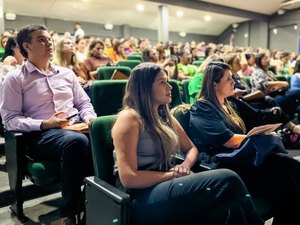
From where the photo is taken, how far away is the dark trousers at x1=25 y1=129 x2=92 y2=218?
1641 millimetres

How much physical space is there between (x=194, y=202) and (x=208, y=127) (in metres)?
Answer: 0.55

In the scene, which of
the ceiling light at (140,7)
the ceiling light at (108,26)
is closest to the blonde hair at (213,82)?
the ceiling light at (140,7)

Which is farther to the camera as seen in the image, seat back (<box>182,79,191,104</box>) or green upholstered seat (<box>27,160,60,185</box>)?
seat back (<box>182,79,191,104</box>)

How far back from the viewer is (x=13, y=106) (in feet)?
5.95

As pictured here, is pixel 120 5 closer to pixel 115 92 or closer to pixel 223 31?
pixel 223 31

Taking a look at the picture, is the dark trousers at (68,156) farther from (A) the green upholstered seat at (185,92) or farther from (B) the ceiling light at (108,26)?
(B) the ceiling light at (108,26)

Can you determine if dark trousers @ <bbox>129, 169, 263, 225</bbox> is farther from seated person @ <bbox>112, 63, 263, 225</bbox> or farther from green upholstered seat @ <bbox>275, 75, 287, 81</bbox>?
green upholstered seat @ <bbox>275, 75, 287, 81</bbox>

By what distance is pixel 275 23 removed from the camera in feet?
40.9

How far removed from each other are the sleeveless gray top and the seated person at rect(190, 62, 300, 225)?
0.35m

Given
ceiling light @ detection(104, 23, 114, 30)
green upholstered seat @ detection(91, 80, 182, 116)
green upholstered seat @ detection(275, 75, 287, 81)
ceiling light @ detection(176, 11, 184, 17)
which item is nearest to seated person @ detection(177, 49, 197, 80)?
green upholstered seat @ detection(275, 75, 287, 81)

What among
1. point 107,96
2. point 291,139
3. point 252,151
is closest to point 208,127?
point 252,151

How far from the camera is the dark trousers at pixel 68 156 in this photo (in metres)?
1.64

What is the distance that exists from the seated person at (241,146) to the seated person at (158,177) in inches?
12.4

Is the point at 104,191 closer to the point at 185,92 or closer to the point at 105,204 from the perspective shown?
the point at 105,204
